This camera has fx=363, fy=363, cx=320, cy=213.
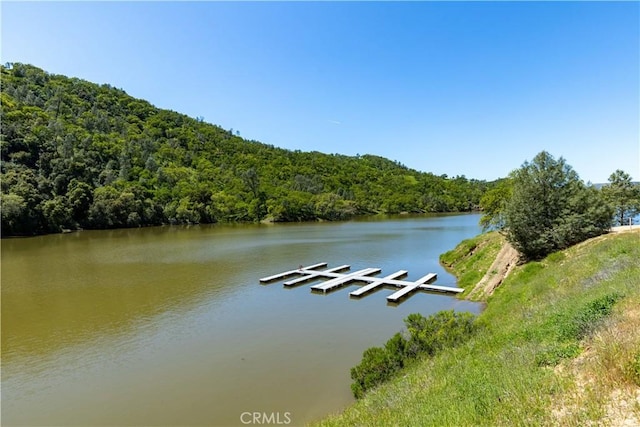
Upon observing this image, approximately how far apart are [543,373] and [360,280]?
23.2 m

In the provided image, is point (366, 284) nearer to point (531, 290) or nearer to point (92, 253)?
point (531, 290)

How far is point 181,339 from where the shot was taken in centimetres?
1742

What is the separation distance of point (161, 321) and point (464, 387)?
17894 millimetres

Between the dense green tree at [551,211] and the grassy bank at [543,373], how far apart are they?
816 centimetres

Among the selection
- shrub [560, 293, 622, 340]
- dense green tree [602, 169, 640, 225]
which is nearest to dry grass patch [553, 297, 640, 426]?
shrub [560, 293, 622, 340]

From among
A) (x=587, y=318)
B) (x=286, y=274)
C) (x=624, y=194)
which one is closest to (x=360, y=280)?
(x=286, y=274)

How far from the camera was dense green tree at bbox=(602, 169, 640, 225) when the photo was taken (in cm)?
3584

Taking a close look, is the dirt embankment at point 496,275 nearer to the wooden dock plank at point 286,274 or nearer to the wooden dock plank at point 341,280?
the wooden dock plank at point 341,280

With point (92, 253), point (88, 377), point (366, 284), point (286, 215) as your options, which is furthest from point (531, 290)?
point (286, 215)

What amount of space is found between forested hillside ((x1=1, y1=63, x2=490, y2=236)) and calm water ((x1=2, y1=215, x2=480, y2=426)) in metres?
43.0

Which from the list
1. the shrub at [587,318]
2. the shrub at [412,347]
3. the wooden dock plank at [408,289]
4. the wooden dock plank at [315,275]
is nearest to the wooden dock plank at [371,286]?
the wooden dock plank at [408,289]

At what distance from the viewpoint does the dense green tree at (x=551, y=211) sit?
19.0 metres

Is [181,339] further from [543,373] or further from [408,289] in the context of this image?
[543,373]

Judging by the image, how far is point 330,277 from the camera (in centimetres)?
3036
